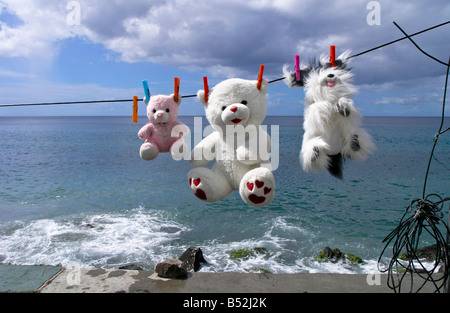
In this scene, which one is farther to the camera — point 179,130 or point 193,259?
point 193,259

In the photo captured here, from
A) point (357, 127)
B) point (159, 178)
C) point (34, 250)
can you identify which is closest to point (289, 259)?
point (34, 250)

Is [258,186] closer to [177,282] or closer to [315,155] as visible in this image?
[315,155]

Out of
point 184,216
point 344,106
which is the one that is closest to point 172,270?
point 344,106

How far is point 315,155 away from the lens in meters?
2.27

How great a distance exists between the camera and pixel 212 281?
5086 mm

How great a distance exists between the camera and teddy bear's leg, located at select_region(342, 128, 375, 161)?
7.72 ft

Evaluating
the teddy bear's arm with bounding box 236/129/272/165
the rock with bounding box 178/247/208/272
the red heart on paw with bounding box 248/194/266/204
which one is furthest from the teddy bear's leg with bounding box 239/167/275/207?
the rock with bounding box 178/247/208/272

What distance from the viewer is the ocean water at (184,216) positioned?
981 centimetres

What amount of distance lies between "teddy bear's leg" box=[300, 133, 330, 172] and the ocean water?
6.19m

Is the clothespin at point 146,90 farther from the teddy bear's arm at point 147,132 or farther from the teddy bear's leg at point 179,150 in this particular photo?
the teddy bear's leg at point 179,150

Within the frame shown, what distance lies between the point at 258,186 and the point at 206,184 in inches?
14.1

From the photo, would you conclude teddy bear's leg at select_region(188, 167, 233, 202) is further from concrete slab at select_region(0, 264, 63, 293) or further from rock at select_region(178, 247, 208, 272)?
rock at select_region(178, 247, 208, 272)
